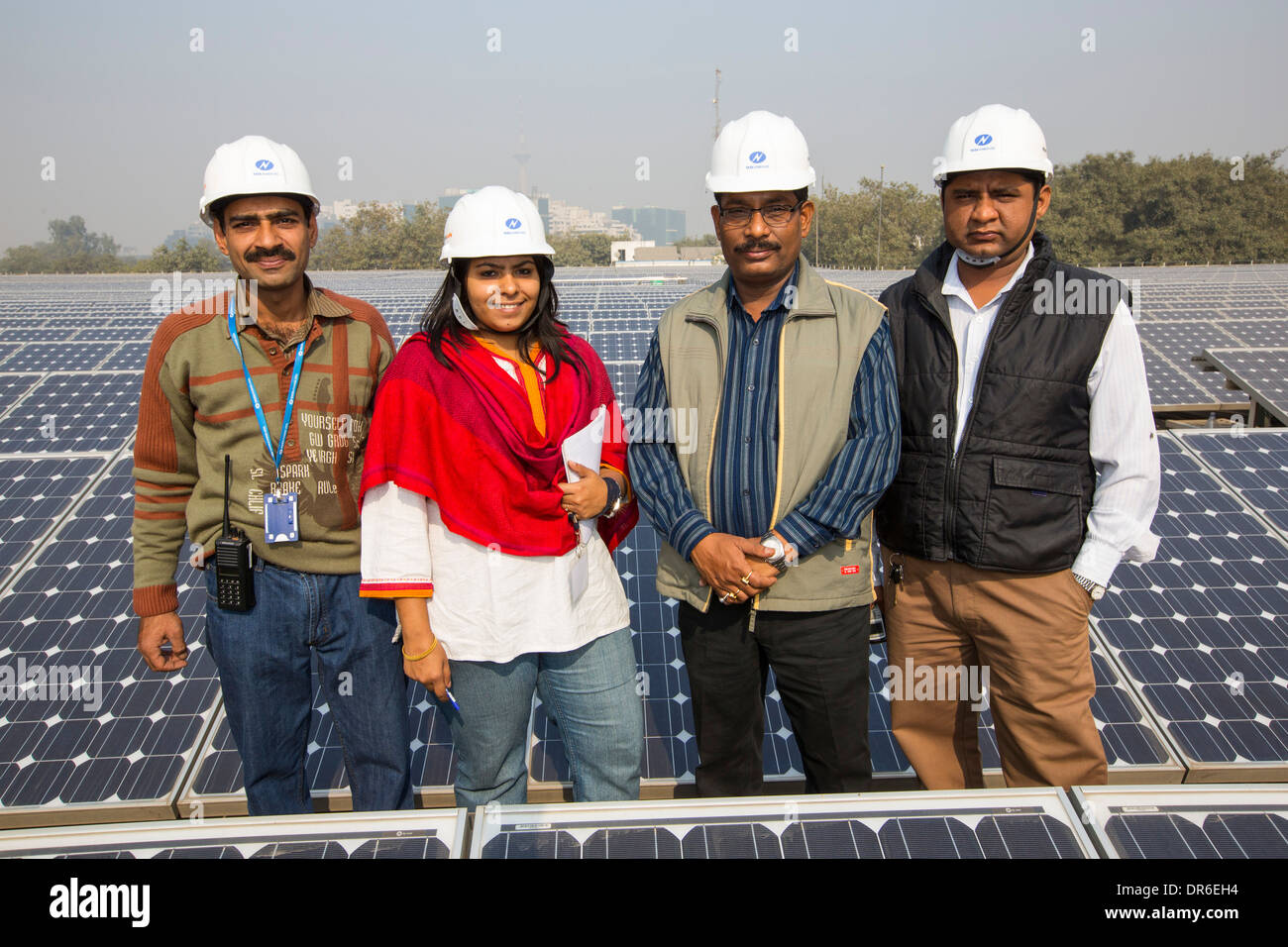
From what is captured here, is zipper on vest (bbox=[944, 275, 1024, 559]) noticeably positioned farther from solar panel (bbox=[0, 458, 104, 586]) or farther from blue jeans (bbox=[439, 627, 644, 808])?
solar panel (bbox=[0, 458, 104, 586])

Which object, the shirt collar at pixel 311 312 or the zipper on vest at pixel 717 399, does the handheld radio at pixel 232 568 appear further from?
the zipper on vest at pixel 717 399

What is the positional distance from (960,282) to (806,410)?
0.73 meters

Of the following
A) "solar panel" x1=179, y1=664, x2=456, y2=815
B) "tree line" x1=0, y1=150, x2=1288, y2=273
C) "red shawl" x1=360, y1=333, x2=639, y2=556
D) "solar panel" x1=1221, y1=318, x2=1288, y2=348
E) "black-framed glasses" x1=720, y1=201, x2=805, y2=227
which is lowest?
"solar panel" x1=179, y1=664, x2=456, y2=815

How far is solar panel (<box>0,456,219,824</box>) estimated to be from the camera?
10.5ft

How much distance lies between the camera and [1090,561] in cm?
272

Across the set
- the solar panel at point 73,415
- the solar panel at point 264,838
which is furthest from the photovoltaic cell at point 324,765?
the solar panel at point 73,415

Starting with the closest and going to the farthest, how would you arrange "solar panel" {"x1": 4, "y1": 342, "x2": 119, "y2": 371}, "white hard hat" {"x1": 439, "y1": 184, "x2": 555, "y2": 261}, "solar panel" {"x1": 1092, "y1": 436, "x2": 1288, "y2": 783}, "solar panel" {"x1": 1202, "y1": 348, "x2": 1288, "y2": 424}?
"white hard hat" {"x1": 439, "y1": 184, "x2": 555, "y2": 261}
"solar panel" {"x1": 1092, "y1": 436, "x2": 1288, "y2": 783}
"solar panel" {"x1": 1202, "y1": 348, "x2": 1288, "y2": 424}
"solar panel" {"x1": 4, "y1": 342, "x2": 119, "y2": 371}

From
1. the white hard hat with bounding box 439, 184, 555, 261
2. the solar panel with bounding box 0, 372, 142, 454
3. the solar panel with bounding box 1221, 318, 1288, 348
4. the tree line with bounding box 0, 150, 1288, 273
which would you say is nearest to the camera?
the white hard hat with bounding box 439, 184, 555, 261

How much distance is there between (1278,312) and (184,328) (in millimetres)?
17956

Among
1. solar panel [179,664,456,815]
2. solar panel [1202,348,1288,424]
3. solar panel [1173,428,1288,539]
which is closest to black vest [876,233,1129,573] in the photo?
solar panel [179,664,456,815]

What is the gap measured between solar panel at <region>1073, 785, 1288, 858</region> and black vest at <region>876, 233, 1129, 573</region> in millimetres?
955

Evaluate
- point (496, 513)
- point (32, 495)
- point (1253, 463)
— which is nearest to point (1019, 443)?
point (496, 513)

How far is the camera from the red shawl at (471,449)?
246 cm
